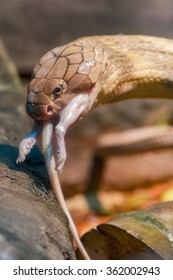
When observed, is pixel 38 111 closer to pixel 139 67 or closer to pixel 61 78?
pixel 61 78

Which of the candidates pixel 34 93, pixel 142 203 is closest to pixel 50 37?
pixel 142 203

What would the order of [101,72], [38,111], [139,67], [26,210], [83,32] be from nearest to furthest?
[26,210] < [38,111] < [101,72] < [139,67] < [83,32]

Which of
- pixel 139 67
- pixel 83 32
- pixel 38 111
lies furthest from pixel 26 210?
pixel 83 32

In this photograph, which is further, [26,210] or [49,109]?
[49,109]

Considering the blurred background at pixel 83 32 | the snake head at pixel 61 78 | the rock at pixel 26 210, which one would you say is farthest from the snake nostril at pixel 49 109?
the blurred background at pixel 83 32

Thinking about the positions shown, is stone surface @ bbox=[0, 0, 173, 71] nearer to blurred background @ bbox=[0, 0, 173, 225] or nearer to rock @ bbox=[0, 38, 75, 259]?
blurred background @ bbox=[0, 0, 173, 225]

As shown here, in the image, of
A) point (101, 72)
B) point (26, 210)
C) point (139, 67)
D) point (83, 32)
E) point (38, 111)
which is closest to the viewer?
point (26, 210)
